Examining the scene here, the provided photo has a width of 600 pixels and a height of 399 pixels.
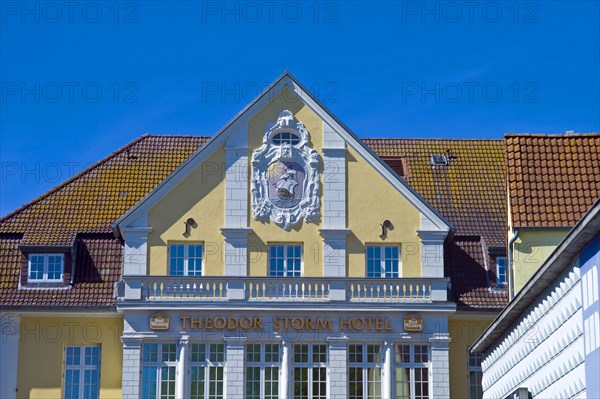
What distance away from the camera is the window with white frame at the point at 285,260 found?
49312 millimetres

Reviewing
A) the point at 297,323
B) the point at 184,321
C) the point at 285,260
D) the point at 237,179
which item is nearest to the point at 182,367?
the point at 184,321

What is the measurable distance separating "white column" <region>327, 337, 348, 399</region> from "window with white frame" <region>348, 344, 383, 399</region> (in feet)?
0.84

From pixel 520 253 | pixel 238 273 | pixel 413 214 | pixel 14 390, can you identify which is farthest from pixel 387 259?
pixel 14 390

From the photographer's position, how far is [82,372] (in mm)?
49344

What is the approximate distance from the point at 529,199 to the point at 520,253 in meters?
1.52

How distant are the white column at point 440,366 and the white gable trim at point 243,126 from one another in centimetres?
369

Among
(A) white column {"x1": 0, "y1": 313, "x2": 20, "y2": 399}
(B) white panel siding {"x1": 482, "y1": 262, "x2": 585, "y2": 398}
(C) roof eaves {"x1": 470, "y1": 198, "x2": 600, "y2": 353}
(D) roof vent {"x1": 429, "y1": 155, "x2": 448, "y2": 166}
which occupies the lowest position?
(B) white panel siding {"x1": 482, "y1": 262, "x2": 585, "y2": 398}

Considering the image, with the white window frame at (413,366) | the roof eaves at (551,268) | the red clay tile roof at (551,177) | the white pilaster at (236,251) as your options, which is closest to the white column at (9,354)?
the white pilaster at (236,251)

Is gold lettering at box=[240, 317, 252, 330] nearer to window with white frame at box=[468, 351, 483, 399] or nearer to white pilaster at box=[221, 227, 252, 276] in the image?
white pilaster at box=[221, 227, 252, 276]

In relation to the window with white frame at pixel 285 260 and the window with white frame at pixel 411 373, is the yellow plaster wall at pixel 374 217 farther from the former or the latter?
the window with white frame at pixel 411 373

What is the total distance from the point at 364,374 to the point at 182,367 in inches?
230

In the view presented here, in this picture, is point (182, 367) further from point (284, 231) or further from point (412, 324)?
point (412, 324)

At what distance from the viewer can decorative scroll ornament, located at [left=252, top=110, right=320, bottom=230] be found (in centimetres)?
4978

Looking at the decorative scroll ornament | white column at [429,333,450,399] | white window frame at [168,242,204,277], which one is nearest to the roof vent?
the decorative scroll ornament
